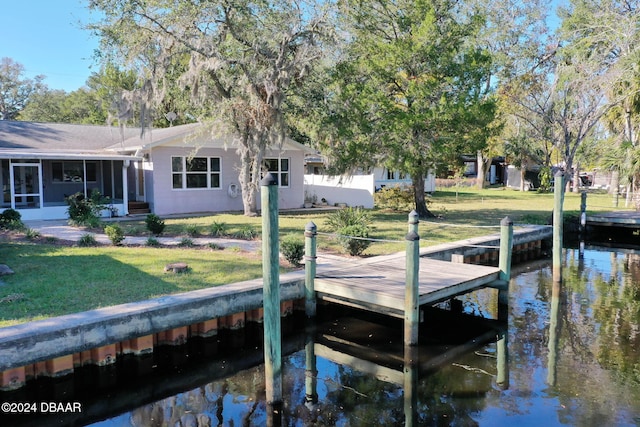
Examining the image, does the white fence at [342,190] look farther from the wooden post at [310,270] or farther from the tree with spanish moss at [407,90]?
the wooden post at [310,270]

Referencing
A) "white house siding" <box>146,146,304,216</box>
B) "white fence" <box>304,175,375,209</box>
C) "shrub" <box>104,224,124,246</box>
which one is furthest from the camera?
"white fence" <box>304,175,375,209</box>

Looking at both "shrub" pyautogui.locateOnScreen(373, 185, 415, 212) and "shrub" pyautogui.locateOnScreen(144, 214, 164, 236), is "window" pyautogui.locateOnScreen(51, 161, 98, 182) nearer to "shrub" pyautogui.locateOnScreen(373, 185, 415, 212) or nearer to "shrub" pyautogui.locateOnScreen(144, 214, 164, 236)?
"shrub" pyautogui.locateOnScreen(144, 214, 164, 236)

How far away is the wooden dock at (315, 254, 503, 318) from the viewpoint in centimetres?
672

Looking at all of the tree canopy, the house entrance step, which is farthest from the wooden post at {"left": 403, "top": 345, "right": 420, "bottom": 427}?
the tree canopy

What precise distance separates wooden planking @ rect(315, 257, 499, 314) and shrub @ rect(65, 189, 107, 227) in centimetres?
899

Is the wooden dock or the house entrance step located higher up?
the house entrance step

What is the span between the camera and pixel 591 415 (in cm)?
484

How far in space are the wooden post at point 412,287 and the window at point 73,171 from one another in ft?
52.9

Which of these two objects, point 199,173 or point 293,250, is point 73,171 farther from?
point 293,250

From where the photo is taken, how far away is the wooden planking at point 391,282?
6742 millimetres

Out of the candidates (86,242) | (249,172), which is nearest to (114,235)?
(86,242)

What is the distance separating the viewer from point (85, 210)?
593 inches

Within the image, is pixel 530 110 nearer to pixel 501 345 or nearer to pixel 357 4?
pixel 357 4

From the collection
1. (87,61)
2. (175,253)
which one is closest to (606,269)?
(175,253)
